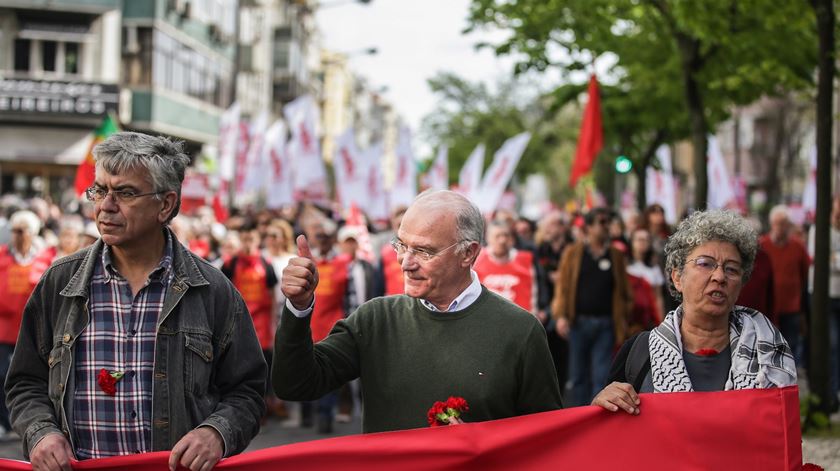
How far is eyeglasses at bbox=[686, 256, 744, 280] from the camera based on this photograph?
425cm

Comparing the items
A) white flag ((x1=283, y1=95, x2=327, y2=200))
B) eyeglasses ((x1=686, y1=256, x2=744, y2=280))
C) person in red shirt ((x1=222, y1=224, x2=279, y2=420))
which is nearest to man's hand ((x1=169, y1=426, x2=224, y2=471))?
eyeglasses ((x1=686, y1=256, x2=744, y2=280))

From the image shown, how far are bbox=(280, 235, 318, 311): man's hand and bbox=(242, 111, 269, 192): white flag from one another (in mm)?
23587

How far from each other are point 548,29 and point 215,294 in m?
16.5

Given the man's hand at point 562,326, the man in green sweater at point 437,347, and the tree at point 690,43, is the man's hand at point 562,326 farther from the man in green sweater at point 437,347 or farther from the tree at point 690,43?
the man in green sweater at point 437,347

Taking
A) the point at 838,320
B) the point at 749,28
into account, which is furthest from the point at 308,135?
the point at 838,320

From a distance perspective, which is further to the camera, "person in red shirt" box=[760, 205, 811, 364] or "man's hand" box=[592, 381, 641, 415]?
"person in red shirt" box=[760, 205, 811, 364]

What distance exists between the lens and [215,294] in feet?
13.2

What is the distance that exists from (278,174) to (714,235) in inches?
914

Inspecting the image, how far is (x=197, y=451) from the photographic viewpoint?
3754mm

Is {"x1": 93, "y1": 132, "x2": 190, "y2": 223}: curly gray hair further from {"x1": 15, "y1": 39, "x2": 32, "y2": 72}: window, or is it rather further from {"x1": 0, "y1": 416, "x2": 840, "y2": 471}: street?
{"x1": 15, "y1": 39, "x2": 32, "y2": 72}: window

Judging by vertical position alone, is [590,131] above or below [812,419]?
above

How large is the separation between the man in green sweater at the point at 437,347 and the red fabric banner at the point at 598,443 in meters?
0.11

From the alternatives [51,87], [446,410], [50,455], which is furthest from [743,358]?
[51,87]

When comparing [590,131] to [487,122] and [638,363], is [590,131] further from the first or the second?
[487,122]
